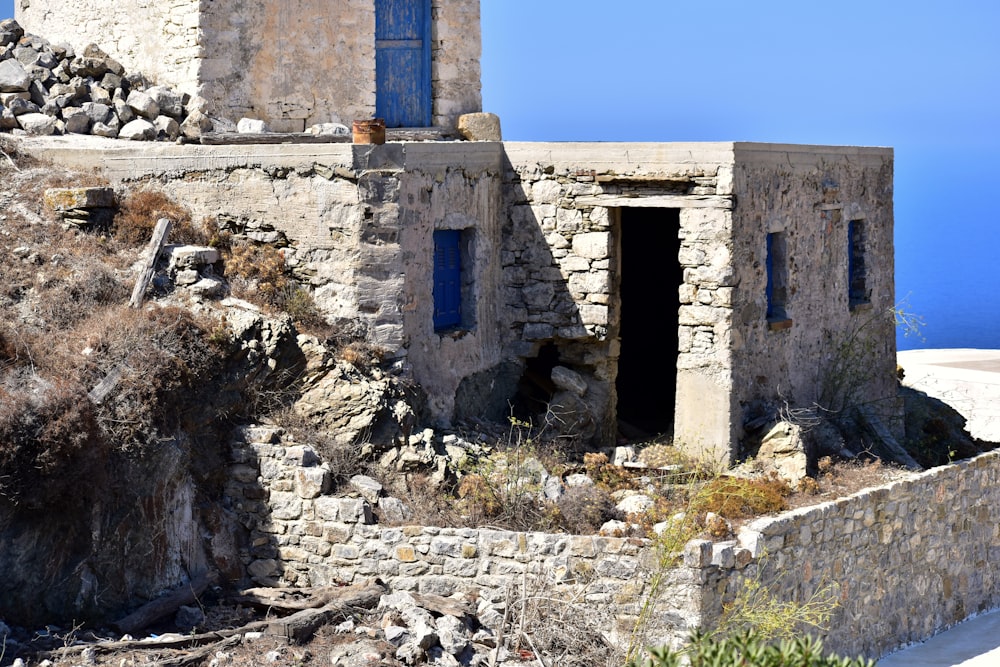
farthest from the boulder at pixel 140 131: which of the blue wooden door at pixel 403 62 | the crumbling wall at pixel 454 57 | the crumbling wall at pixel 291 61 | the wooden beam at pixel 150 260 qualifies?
the crumbling wall at pixel 454 57

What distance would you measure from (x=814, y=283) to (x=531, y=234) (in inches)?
127

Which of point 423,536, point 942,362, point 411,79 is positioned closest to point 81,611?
point 423,536

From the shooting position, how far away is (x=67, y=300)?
41.7ft

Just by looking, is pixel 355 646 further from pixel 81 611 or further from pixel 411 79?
pixel 411 79

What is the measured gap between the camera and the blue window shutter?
572 inches

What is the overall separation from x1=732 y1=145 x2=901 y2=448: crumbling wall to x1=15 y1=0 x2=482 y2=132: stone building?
186 inches

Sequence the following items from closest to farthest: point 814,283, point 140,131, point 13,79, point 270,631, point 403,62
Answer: point 270,631 < point 814,283 < point 140,131 < point 13,79 < point 403,62

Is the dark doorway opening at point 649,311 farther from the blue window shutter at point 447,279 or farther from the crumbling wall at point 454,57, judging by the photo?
the blue window shutter at point 447,279

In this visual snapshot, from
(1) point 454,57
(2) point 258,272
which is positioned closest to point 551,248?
(2) point 258,272

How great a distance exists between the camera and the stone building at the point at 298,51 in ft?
53.6

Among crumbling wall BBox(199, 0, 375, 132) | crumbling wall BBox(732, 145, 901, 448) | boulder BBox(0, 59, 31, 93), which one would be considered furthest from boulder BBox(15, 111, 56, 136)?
crumbling wall BBox(732, 145, 901, 448)

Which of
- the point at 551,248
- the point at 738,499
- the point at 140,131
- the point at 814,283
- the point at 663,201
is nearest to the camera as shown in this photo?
the point at 738,499

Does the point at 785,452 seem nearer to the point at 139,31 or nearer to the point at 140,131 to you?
the point at 140,131

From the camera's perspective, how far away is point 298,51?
16734 millimetres
